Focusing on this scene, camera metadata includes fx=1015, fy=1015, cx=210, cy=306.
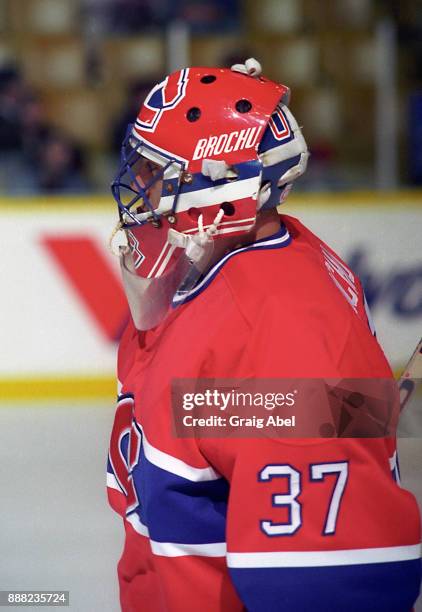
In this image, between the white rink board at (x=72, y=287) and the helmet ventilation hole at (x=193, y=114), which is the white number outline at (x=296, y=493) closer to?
the helmet ventilation hole at (x=193, y=114)

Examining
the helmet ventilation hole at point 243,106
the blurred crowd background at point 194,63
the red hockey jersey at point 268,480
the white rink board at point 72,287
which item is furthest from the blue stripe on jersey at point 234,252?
the blurred crowd background at point 194,63

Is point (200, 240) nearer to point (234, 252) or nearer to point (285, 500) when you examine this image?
point (234, 252)

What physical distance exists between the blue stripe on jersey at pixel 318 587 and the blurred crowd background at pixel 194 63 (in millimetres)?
3771

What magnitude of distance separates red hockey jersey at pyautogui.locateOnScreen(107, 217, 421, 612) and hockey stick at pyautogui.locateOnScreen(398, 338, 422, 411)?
17cm

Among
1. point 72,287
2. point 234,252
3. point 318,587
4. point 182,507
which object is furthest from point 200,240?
point 72,287

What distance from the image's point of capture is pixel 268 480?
102 cm

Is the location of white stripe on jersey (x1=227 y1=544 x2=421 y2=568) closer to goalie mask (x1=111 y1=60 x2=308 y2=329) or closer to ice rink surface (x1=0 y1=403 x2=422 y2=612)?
goalie mask (x1=111 y1=60 x2=308 y2=329)

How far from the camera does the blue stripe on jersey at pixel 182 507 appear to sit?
1.09 metres

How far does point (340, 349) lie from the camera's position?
1058 millimetres

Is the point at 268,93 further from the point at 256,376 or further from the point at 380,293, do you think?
the point at 380,293

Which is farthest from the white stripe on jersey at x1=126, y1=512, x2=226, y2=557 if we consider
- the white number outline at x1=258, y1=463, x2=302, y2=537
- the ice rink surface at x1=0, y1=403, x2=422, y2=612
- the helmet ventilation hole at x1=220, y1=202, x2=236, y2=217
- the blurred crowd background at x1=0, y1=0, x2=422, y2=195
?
the blurred crowd background at x1=0, y1=0, x2=422, y2=195

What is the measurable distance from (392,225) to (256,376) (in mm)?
3664

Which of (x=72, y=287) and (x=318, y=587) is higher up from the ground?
(x=318, y=587)

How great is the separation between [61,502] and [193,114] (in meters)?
2.16
